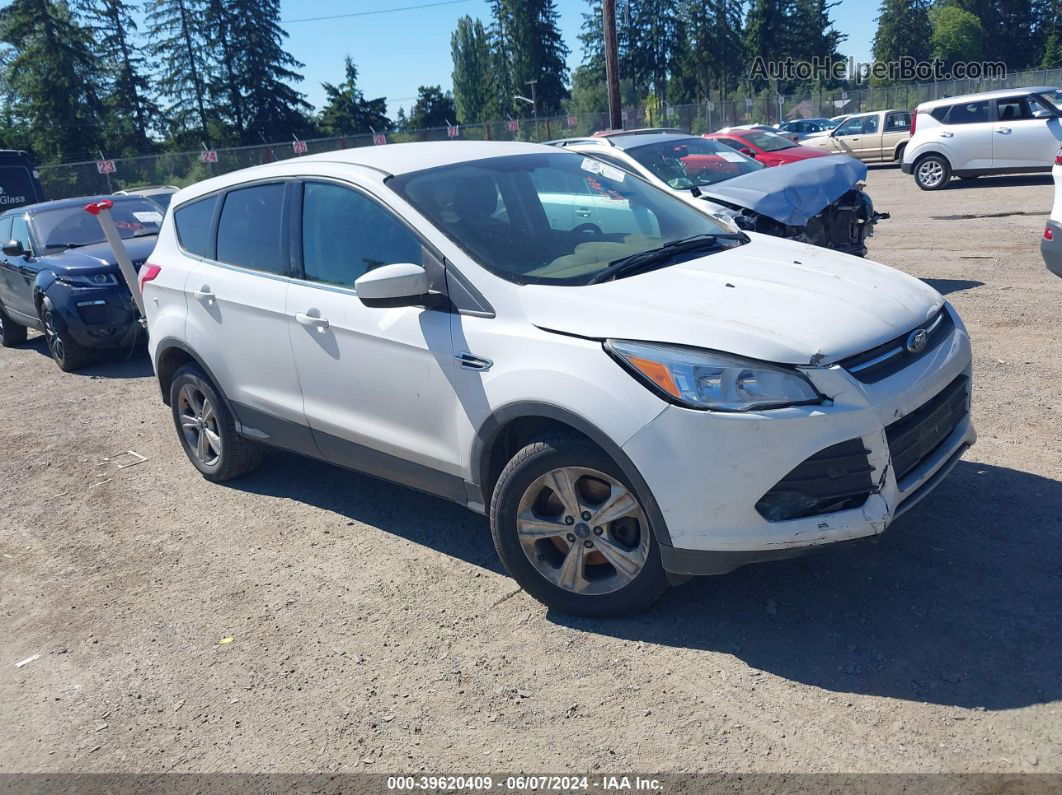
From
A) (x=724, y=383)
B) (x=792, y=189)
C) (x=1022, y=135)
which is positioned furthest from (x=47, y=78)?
(x=724, y=383)

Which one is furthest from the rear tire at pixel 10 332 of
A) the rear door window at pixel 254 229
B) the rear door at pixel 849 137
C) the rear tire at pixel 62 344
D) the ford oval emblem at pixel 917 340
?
the rear door at pixel 849 137

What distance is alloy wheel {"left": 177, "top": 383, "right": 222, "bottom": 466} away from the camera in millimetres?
5562

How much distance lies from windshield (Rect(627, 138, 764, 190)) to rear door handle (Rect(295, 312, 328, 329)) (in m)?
5.59

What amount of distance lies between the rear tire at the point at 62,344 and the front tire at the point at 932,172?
603 inches

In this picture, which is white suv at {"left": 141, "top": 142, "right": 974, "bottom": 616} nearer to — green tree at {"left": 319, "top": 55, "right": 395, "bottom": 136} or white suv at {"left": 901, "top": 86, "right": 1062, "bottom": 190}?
white suv at {"left": 901, "top": 86, "right": 1062, "bottom": 190}

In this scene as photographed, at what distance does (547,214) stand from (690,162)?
18.8ft

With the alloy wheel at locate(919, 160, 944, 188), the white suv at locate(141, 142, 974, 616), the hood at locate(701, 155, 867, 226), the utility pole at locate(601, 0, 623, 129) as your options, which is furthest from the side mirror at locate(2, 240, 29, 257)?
the utility pole at locate(601, 0, 623, 129)

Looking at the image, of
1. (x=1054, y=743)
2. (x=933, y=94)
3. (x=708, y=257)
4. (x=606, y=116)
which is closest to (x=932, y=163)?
(x=708, y=257)

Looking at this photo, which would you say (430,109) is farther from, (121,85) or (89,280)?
(89,280)

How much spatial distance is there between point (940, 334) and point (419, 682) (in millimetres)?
2494

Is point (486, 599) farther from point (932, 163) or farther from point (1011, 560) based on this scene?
point (932, 163)

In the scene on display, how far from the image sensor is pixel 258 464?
572cm

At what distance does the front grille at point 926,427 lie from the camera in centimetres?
331

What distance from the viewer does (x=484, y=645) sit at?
144 inches
